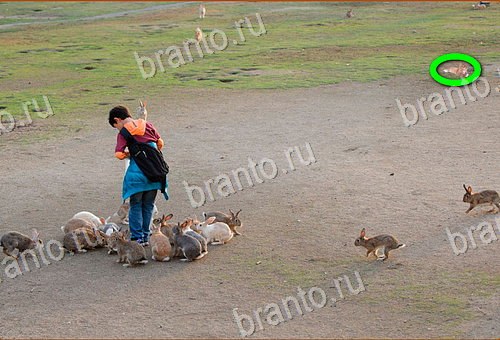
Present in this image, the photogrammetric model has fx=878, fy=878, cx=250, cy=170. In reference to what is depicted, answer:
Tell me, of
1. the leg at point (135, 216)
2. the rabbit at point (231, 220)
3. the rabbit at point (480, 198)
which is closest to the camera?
the leg at point (135, 216)

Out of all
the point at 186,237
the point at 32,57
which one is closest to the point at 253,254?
the point at 186,237

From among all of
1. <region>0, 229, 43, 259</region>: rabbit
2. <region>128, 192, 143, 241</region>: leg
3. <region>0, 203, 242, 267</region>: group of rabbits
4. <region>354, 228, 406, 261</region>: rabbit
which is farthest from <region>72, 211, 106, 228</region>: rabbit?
<region>354, 228, 406, 261</region>: rabbit

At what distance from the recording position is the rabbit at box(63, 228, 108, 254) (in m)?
9.42

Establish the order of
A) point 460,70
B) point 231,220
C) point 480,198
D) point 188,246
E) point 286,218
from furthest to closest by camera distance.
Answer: point 460,70, point 286,218, point 480,198, point 231,220, point 188,246

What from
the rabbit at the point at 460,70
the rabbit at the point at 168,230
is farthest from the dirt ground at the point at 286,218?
the rabbit at the point at 460,70

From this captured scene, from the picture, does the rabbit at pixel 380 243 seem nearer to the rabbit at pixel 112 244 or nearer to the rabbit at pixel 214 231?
the rabbit at pixel 214 231

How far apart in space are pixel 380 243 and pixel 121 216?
3.27 m

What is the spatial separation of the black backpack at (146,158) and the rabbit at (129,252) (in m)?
0.77

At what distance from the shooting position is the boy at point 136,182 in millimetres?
9406

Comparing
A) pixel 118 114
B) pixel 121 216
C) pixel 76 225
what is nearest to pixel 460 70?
pixel 121 216

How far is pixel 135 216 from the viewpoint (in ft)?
31.4

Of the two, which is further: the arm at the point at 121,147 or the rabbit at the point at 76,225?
the rabbit at the point at 76,225

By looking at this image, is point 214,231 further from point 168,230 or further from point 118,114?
point 118,114

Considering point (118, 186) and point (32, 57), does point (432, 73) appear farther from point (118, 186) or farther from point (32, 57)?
point (32, 57)
